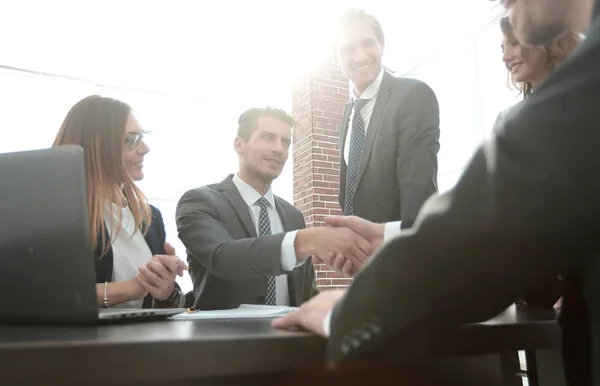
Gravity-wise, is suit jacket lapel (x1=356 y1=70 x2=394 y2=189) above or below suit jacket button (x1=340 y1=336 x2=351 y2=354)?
above

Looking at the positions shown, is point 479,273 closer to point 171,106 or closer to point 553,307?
point 553,307

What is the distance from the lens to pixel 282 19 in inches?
212

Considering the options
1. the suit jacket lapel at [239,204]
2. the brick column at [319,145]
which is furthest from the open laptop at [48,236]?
the brick column at [319,145]

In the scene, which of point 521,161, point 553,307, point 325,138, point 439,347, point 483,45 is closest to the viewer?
point 521,161

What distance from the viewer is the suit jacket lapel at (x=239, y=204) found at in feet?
6.87

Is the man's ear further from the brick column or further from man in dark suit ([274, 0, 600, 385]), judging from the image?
the brick column

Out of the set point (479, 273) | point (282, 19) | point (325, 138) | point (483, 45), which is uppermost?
point (282, 19)

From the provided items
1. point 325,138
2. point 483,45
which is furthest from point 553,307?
point 325,138

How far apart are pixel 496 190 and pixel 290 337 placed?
0.27 metres

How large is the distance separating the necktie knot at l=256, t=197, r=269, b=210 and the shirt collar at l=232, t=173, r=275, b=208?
2 cm

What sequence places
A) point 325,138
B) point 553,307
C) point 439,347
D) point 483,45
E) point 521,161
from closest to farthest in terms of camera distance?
1. point 521,161
2. point 439,347
3. point 553,307
4. point 483,45
5. point 325,138

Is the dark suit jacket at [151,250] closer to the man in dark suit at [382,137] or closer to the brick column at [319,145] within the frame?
the man in dark suit at [382,137]


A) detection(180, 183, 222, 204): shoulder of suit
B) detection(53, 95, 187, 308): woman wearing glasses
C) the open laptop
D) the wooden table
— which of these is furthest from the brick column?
the wooden table

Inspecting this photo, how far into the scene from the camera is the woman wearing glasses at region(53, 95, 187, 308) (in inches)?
57.1
